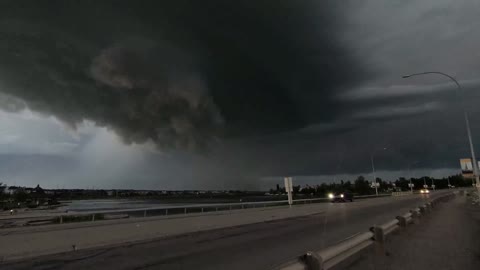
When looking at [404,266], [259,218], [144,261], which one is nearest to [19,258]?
[144,261]

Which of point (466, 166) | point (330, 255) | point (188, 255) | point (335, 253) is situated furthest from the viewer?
point (466, 166)

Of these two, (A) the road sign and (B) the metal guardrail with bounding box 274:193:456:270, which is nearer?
(B) the metal guardrail with bounding box 274:193:456:270

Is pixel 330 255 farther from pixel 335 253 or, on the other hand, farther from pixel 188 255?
pixel 188 255

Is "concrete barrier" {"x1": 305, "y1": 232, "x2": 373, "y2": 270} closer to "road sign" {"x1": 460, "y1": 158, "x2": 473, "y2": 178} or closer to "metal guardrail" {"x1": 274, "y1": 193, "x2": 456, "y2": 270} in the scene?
"metal guardrail" {"x1": 274, "y1": 193, "x2": 456, "y2": 270}

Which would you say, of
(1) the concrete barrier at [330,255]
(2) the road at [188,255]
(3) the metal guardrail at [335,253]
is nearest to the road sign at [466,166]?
(2) the road at [188,255]

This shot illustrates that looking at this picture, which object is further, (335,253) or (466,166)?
(466,166)

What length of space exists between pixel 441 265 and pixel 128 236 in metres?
11.2

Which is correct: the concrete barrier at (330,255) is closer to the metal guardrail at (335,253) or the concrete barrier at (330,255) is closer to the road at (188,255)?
the metal guardrail at (335,253)

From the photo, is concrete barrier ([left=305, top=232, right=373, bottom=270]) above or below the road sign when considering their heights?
below

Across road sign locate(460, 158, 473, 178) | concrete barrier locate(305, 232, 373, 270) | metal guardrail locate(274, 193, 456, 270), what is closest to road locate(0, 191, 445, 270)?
metal guardrail locate(274, 193, 456, 270)

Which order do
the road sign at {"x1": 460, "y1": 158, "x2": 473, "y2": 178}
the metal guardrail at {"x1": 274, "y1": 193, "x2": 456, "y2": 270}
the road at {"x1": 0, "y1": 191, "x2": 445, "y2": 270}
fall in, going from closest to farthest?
the metal guardrail at {"x1": 274, "y1": 193, "x2": 456, "y2": 270}, the road at {"x1": 0, "y1": 191, "x2": 445, "y2": 270}, the road sign at {"x1": 460, "y1": 158, "x2": 473, "y2": 178}

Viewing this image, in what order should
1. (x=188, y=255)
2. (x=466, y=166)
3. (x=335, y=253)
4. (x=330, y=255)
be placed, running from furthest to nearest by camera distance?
(x=466, y=166) < (x=188, y=255) < (x=335, y=253) < (x=330, y=255)

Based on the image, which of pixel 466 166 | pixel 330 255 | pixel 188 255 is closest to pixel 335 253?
pixel 330 255

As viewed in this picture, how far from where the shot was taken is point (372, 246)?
9000 mm
